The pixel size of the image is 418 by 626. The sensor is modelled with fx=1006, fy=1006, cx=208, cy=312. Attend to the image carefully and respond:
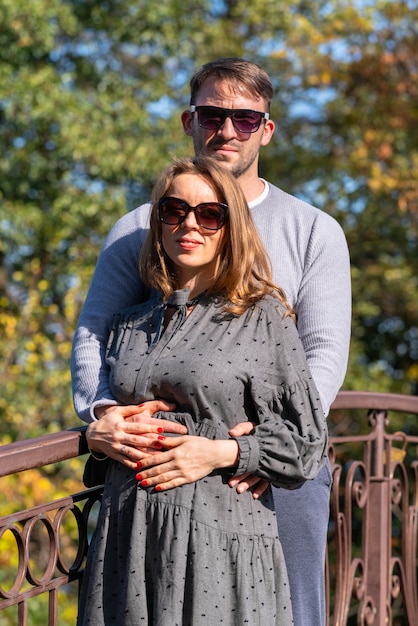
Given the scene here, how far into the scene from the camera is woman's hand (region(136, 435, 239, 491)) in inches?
84.7

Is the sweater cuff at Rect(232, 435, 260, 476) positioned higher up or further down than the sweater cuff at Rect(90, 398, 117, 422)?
further down

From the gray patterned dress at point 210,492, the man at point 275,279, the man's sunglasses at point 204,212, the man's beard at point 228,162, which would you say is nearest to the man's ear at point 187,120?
the man at point 275,279

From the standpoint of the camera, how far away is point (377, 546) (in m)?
3.66

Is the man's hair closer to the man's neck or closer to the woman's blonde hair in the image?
the man's neck

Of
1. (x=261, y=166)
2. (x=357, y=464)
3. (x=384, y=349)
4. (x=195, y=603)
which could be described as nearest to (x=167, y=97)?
(x=261, y=166)

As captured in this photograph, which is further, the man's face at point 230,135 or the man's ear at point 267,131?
the man's ear at point 267,131

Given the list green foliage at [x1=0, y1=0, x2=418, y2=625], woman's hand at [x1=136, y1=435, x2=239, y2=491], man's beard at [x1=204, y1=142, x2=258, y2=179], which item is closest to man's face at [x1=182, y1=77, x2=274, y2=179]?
man's beard at [x1=204, y1=142, x2=258, y2=179]

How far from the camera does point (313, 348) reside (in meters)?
2.52

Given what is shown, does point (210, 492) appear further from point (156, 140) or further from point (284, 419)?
point (156, 140)

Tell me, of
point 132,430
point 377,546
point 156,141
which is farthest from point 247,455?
point 156,141

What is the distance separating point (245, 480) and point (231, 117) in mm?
1038

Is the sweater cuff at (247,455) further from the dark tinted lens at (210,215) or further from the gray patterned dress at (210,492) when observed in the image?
the dark tinted lens at (210,215)

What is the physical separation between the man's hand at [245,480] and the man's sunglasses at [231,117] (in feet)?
2.99

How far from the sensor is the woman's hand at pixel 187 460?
2152 mm
